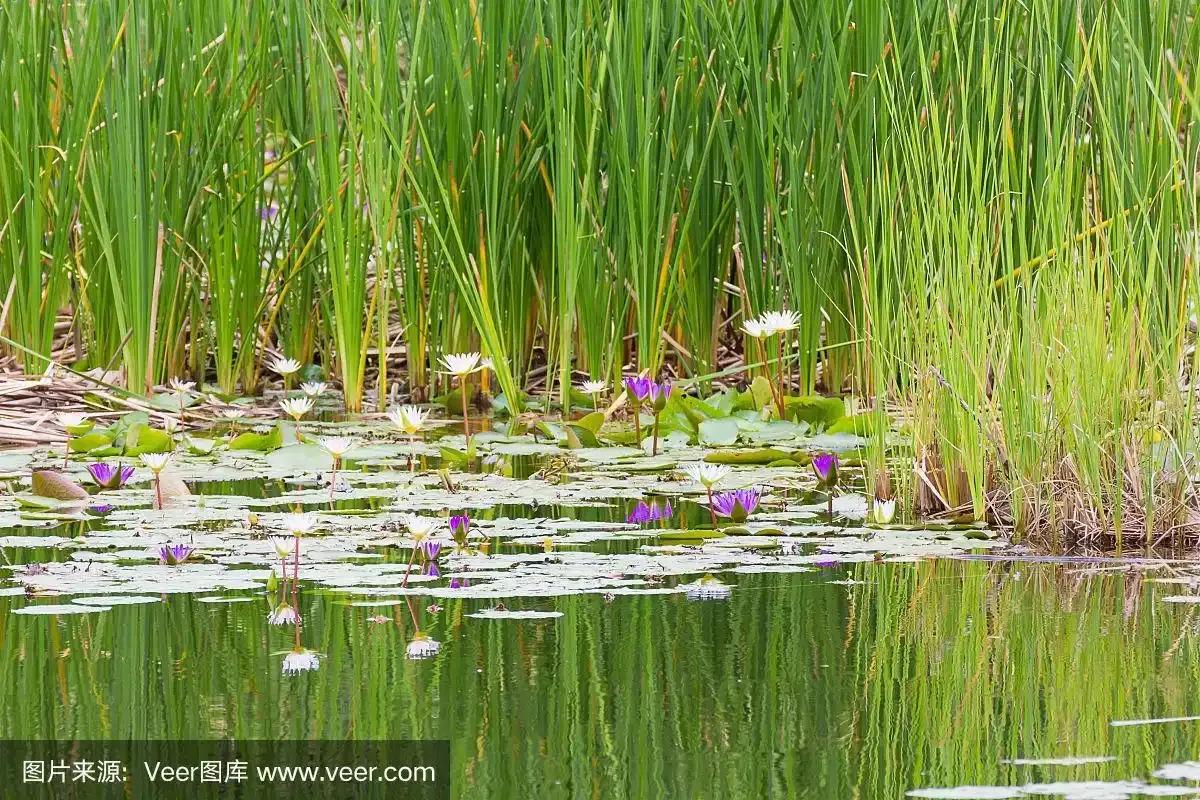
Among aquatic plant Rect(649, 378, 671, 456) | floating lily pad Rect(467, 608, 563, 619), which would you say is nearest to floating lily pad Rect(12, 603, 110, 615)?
floating lily pad Rect(467, 608, 563, 619)

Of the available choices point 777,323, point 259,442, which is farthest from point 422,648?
point 777,323

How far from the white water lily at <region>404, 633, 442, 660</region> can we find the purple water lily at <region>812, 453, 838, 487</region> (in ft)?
4.56

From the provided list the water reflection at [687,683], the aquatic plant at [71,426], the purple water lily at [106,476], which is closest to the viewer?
the water reflection at [687,683]

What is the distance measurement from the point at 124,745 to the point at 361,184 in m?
3.16

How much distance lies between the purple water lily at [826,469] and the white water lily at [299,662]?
60.1 inches

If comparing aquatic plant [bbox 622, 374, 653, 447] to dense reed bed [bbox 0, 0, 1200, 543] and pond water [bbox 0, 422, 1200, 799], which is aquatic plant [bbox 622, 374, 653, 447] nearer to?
dense reed bed [bbox 0, 0, 1200, 543]

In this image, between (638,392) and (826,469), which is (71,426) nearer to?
(638,392)

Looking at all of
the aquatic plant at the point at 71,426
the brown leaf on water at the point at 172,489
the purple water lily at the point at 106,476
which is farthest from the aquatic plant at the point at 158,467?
the aquatic plant at the point at 71,426

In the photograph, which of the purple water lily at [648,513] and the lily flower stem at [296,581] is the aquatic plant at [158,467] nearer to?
the lily flower stem at [296,581]

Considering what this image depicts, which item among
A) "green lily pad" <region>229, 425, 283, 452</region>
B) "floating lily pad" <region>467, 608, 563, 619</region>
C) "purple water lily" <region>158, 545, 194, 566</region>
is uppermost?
"green lily pad" <region>229, 425, 283, 452</region>

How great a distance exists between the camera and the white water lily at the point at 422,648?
226cm

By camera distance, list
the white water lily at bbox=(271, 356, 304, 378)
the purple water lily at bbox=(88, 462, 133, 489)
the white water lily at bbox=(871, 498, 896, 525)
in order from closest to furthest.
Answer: the white water lily at bbox=(871, 498, 896, 525) < the purple water lily at bbox=(88, 462, 133, 489) < the white water lily at bbox=(271, 356, 304, 378)

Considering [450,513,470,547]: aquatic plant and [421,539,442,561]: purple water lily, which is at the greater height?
[450,513,470,547]: aquatic plant

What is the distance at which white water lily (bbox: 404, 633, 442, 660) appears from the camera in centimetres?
226
